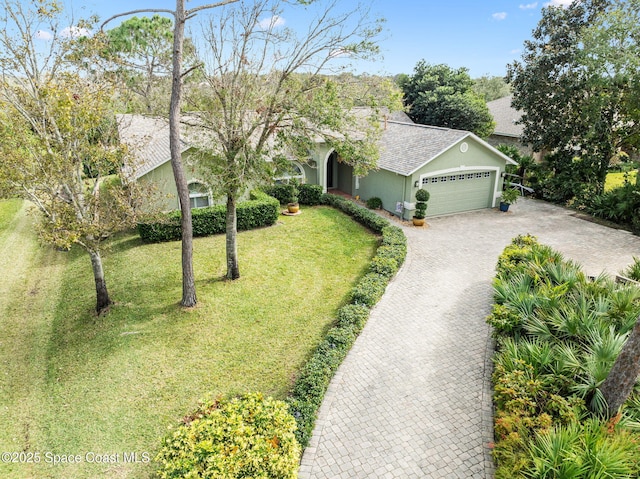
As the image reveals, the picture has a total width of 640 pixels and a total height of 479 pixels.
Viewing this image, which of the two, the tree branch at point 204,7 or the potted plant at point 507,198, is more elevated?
the tree branch at point 204,7

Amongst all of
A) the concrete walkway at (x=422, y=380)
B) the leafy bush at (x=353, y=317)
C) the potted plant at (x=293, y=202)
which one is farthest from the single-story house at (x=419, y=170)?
the leafy bush at (x=353, y=317)

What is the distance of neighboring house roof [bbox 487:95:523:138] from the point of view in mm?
32781

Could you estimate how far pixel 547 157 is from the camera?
85.0 feet

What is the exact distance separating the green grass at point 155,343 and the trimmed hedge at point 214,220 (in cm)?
65

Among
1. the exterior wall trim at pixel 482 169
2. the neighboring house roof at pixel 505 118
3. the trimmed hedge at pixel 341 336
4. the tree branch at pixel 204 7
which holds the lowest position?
the trimmed hedge at pixel 341 336

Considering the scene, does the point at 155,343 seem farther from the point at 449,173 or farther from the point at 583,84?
the point at 583,84

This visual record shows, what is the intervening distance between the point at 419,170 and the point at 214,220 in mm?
10661

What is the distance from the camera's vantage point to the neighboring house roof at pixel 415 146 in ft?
66.9

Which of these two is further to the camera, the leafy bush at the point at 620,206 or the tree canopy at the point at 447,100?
the tree canopy at the point at 447,100

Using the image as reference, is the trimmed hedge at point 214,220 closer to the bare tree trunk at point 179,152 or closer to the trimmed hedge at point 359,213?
the trimmed hedge at point 359,213

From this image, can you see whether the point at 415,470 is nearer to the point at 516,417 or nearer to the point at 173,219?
the point at 516,417

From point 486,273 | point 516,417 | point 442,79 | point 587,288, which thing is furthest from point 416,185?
point 442,79

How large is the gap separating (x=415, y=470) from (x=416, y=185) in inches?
608

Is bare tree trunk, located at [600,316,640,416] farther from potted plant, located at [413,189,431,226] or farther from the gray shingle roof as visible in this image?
the gray shingle roof
